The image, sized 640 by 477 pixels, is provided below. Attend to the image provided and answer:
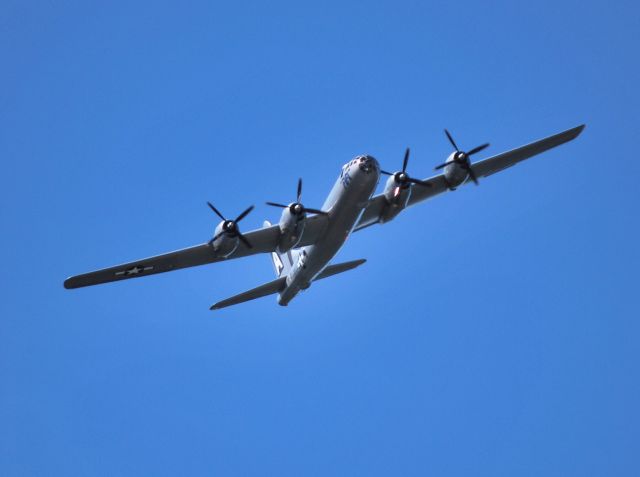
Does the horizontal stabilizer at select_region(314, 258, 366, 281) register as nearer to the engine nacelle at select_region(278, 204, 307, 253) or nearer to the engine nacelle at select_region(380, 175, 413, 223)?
Result: the engine nacelle at select_region(380, 175, 413, 223)

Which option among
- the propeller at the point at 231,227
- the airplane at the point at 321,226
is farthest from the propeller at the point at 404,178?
the propeller at the point at 231,227

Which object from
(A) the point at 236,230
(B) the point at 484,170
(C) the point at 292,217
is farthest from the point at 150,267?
(B) the point at 484,170

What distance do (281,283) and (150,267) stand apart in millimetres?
8016

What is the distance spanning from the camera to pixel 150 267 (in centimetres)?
3244

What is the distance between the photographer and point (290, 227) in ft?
105

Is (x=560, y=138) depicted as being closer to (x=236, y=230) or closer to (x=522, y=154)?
(x=522, y=154)

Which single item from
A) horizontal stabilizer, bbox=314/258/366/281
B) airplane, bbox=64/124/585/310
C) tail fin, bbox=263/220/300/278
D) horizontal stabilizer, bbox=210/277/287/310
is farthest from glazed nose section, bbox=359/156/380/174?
tail fin, bbox=263/220/300/278

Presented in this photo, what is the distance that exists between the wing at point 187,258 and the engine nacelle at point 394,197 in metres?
4.16

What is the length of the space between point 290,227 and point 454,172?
32.4 ft

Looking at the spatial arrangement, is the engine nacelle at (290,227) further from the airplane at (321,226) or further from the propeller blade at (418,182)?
the propeller blade at (418,182)

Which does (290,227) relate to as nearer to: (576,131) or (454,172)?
(454,172)

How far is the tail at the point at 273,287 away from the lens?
35688 millimetres

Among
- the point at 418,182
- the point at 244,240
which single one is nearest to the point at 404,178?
the point at 418,182

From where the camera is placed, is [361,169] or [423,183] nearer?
[361,169]
